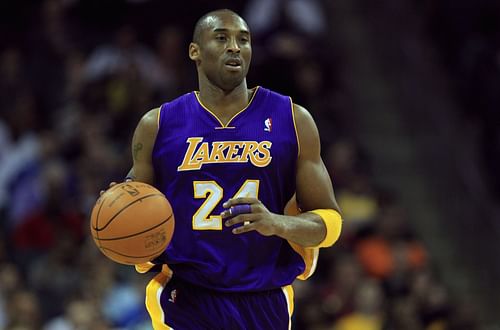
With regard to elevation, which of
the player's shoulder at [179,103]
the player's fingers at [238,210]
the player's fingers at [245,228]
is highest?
the player's shoulder at [179,103]

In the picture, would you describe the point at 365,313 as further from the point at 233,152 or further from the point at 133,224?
the point at 133,224

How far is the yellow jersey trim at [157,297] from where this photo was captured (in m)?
6.62

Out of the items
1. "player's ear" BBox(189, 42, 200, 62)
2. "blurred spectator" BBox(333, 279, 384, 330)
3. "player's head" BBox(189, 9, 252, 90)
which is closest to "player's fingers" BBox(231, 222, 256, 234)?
"player's head" BBox(189, 9, 252, 90)

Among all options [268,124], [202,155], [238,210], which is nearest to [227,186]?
[202,155]

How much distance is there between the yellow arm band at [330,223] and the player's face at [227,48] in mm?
946

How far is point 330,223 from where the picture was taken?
649 cm

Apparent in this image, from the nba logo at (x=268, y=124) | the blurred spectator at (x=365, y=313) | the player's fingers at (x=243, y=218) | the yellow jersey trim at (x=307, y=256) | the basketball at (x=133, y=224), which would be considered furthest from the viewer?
the blurred spectator at (x=365, y=313)

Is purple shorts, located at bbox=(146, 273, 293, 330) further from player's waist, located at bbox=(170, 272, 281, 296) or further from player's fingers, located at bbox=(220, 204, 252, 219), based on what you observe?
player's fingers, located at bbox=(220, 204, 252, 219)

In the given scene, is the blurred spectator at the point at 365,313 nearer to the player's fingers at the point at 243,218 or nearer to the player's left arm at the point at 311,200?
the player's left arm at the point at 311,200

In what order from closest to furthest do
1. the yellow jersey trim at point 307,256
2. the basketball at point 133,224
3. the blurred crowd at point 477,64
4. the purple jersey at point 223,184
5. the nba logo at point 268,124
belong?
1. the basketball at point 133,224
2. the purple jersey at point 223,184
3. the nba logo at point 268,124
4. the yellow jersey trim at point 307,256
5. the blurred crowd at point 477,64

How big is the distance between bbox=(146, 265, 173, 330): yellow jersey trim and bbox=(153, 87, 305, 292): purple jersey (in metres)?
0.14

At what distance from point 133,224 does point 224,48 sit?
120cm

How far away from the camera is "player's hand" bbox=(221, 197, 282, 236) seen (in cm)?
584

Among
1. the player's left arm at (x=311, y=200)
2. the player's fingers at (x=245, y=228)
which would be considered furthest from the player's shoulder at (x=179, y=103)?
the player's fingers at (x=245, y=228)
